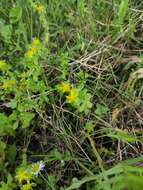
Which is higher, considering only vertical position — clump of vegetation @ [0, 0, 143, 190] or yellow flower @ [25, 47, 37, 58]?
yellow flower @ [25, 47, 37, 58]

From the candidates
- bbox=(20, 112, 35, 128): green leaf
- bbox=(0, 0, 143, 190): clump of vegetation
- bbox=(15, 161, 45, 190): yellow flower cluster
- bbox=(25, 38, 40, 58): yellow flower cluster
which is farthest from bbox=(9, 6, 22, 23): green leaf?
bbox=(15, 161, 45, 190): yellow flower cluster

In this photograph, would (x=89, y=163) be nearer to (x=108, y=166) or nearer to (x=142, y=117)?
(x=108, y=166)

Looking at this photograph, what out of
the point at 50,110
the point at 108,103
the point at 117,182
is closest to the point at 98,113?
the point at 108,103

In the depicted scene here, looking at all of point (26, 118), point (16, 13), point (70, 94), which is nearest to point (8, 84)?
point (26, 118)

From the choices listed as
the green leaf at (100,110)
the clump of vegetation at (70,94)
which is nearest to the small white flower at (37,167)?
the clump of vegetation at (70,94)

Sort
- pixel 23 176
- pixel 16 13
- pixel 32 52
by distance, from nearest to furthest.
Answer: pixel 23 176 < pixel 32 52 < pixel 16 13

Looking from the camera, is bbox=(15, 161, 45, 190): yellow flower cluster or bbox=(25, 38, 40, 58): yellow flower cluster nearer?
bbox=(15, 161, 45, 190): yellow flower cluster

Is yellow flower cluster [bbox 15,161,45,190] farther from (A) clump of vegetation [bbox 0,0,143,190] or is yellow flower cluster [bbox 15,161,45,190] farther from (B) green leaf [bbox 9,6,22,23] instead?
(B) green leaf [bbox 9,6,22,23]

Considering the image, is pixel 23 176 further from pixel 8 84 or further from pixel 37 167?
pixel 8 84
